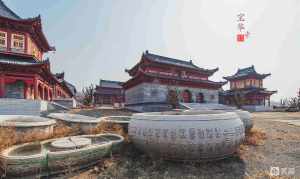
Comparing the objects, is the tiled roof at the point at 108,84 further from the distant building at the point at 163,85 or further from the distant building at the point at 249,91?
the distant building at the point at 249,91

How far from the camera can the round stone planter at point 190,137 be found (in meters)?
3.21

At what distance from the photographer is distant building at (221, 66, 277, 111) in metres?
34.9

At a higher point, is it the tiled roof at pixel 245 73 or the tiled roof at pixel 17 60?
the tiled roof at pixel 245 73

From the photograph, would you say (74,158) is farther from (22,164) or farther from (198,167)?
(198,167)

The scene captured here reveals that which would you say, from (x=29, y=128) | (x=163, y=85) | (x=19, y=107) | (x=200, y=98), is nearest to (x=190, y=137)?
(x=29, y=128)

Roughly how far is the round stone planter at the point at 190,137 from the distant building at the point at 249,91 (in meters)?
32.1

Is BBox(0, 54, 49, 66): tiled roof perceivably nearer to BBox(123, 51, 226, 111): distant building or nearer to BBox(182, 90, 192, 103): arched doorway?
BBox(123, 51, 226, 111): distant building

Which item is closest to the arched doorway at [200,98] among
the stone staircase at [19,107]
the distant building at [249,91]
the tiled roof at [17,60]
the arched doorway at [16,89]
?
the distant building at [249,91]

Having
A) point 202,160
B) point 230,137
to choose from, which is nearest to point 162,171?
point 202,160

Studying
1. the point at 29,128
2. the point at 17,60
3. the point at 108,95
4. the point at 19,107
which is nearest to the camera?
the point at 29,128

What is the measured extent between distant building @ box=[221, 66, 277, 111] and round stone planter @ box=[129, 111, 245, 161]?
105 feet

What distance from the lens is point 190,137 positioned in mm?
3209

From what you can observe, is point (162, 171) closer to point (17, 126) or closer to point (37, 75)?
point (17, 126)

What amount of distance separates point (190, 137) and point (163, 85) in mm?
18240
